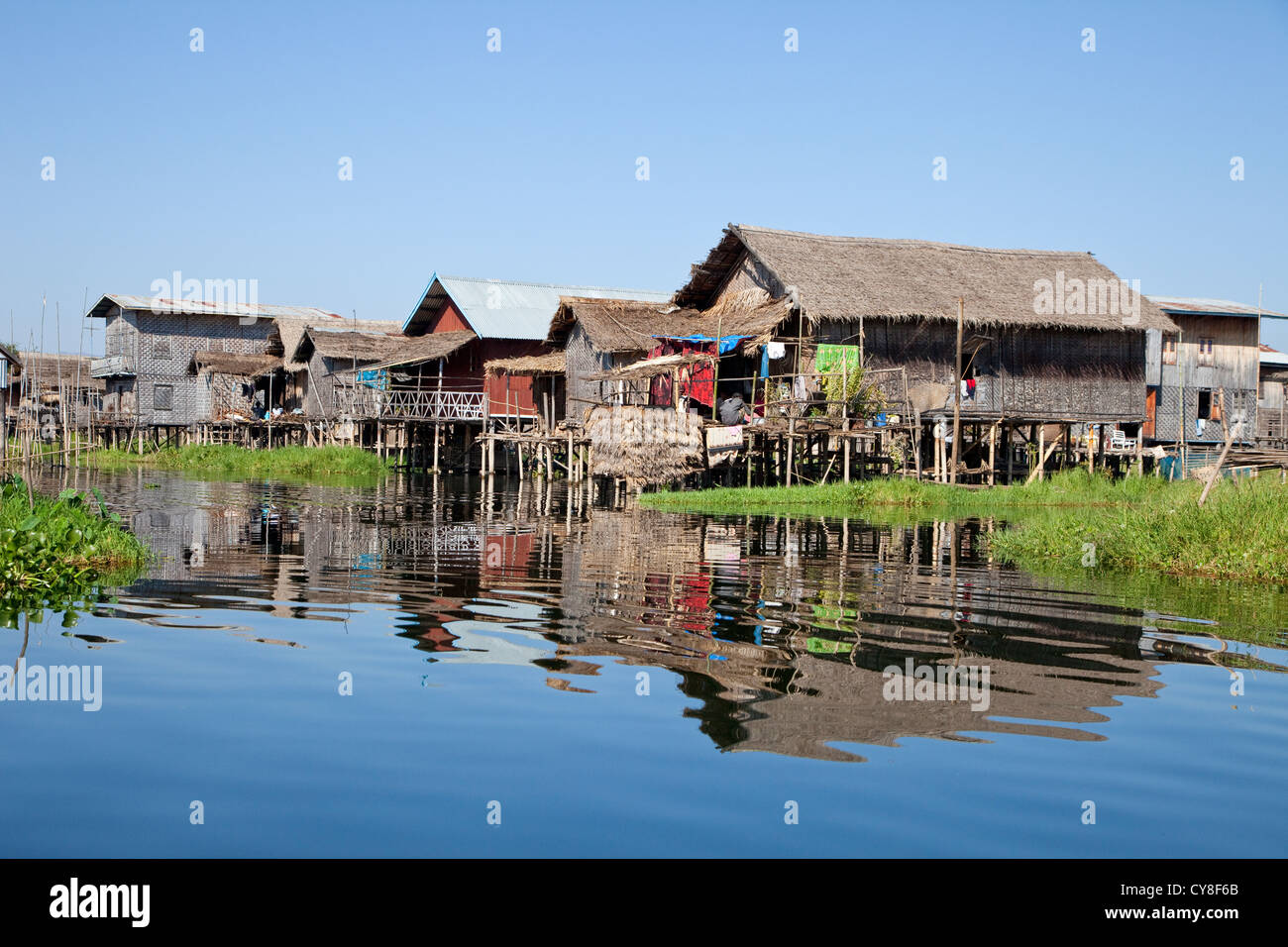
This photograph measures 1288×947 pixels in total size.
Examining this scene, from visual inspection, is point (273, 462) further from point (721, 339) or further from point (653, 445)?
point (721, 339)

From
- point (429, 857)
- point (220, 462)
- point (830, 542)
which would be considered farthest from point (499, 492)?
point (429, 857)

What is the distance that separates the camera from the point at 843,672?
675 centimetres

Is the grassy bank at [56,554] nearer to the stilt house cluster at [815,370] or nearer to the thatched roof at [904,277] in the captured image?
the stilt house cluster at [815,370]

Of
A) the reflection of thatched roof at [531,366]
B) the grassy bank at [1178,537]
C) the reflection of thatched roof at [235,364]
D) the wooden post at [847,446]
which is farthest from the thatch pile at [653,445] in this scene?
the reflection of thatched roof at [235,364]

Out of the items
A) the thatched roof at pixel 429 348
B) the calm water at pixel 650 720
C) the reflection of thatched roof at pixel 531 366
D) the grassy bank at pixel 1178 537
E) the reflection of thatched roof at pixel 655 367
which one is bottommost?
the calm water at pixel 650 720

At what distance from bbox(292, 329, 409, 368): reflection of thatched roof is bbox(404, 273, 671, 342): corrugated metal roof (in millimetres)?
1624

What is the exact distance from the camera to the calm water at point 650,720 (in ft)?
14.1

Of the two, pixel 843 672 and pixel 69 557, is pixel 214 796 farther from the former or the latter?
pixel 69 557

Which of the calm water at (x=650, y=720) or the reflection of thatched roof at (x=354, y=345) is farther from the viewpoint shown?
the reflection of thatched roof at (x=354, y=345)

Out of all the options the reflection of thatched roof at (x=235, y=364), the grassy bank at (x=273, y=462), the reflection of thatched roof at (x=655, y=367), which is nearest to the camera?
the reflection of thatched roof at (x=655, y=367)

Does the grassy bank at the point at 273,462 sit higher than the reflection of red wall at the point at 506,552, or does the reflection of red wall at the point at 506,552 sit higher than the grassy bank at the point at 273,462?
the grassy bank at the point at 273,462

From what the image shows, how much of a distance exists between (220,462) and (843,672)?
30.1 meters

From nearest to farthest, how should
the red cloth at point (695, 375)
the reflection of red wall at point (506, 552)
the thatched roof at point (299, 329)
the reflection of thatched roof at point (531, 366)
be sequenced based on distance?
the reflection of red wall at point (506, 552) → the red cloth at point (695, 375) → the reflection of thatched roof at point (531, 366) → the thatched roof at point (299, 329)

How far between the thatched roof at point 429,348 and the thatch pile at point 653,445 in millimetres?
10762
